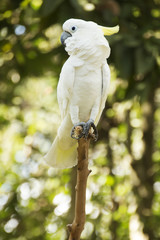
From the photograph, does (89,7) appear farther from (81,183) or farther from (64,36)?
(81,183)

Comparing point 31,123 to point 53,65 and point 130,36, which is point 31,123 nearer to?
point 53,65

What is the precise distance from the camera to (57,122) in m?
4.13

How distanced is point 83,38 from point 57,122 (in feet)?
8.68

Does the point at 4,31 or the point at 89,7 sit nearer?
the point at 89,7

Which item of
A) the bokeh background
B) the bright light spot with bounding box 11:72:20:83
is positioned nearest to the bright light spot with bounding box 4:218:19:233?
the bokeh background

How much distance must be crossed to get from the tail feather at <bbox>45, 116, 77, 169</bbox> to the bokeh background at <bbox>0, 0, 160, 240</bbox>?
90 cm

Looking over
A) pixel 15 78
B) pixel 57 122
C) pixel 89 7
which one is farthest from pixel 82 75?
pixel 57 122

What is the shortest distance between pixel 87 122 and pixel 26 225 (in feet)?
6.68

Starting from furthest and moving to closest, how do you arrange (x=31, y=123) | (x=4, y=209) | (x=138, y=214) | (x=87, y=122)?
(x=31, y=123) < (x=138, y=214) < (x=4, y=209) < (x=87, y=122)

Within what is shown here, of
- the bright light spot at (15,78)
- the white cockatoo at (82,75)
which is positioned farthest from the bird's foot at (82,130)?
the bright light spot at (15,78)

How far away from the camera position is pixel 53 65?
277 cm

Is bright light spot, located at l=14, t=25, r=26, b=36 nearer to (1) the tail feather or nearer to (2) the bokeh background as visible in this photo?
(2) the bokeh background

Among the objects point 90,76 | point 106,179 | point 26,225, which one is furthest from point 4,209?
point 90,76

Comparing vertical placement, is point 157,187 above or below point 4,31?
below
